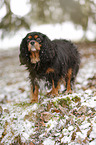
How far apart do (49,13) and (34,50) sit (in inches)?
219

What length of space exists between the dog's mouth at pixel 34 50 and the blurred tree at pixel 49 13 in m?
3.46

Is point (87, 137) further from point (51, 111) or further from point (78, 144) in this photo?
point (51, 111)

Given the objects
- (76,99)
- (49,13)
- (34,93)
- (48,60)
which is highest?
(49,13)

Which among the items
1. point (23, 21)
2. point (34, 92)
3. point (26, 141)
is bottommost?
point (26, 141)

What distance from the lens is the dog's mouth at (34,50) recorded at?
129 inches

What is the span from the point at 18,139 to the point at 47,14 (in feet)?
22.0

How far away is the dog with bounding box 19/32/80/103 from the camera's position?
3.42 metres

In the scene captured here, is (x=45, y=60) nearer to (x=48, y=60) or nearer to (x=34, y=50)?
(x=48, y=60)

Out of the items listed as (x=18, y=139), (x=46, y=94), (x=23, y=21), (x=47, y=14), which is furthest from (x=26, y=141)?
(x=47, y=14)

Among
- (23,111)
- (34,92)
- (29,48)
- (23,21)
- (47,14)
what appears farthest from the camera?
(47,14)

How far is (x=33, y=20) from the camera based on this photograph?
34.0 feet

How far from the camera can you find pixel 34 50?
10.9ft

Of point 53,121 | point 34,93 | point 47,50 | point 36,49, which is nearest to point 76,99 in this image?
point 53,121

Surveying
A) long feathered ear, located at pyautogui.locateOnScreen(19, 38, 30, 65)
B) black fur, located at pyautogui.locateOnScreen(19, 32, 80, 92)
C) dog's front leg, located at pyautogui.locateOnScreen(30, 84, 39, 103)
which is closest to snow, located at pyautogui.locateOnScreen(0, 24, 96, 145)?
dog's front leg, located at pyautogui.locateOnScreen(30, 84, 39, 103)
